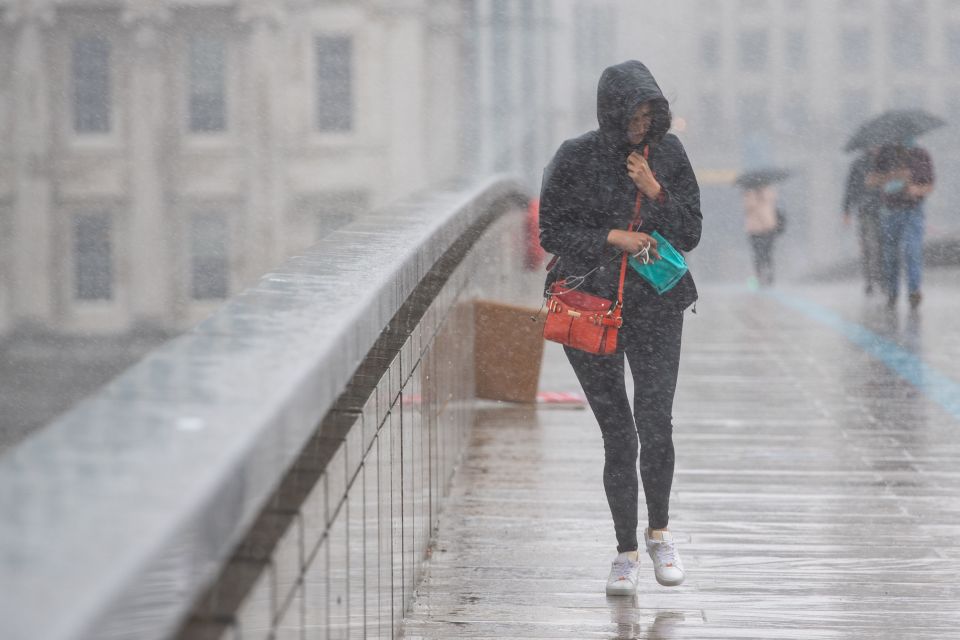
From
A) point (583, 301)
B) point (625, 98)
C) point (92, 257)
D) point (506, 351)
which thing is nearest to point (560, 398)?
point (506, 351)

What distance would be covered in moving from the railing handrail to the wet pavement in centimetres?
171

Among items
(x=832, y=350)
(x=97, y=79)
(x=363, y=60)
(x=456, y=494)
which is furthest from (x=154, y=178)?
(x=456, y=494)

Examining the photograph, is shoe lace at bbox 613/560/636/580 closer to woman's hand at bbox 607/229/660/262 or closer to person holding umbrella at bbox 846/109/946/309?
woman's hand at bbox 607/229/660/262

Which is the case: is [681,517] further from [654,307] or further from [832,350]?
[832,350]

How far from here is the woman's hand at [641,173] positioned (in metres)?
3.85

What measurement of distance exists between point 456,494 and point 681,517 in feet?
2.59

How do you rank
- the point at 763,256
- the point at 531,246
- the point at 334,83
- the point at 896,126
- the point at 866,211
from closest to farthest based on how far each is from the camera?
the point at 531,246
the point at 866,211
the point at 896,126
the point at 763,256
the point at 334,83

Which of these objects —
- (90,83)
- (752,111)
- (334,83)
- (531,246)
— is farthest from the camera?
(752,111)

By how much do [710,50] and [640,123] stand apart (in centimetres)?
9563

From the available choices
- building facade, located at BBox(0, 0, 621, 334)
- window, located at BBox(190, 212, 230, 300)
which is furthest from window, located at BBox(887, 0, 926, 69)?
window, located at BBox(190, 212, 230, 300)

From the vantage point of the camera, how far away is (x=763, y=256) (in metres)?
20.4

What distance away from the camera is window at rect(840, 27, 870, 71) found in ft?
309

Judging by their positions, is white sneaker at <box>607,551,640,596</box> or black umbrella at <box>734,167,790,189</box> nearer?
white sneaker at <box>607,551,640,596</box>

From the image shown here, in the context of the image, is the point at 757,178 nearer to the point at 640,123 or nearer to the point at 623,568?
the point at 623,568
